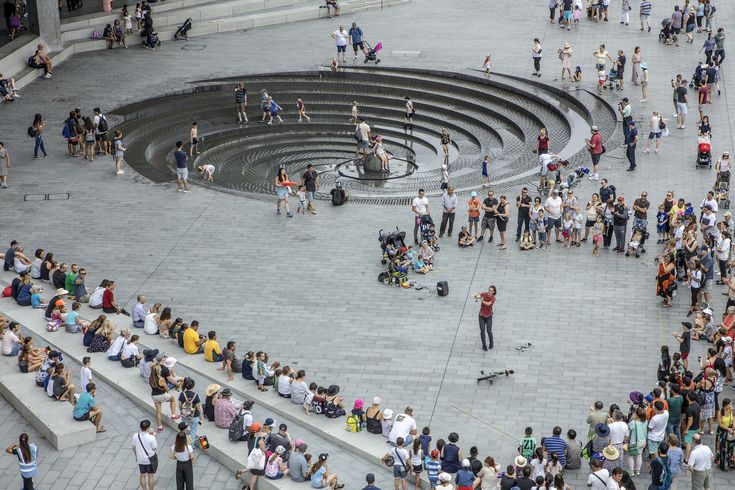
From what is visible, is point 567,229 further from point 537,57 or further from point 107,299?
point 537,57

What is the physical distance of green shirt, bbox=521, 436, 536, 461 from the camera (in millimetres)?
20078

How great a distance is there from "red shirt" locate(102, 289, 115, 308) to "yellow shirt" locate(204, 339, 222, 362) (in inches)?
136

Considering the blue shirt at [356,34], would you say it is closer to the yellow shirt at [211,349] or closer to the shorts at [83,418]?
the yellow shirt at [211,349]

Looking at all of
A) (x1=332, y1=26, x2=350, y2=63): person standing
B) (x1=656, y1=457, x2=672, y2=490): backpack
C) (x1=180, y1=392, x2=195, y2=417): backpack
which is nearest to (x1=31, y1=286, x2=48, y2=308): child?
(x1=180, y1=392, x2=195, y2=417): backpack

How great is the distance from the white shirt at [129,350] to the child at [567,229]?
11868mm

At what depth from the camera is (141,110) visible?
137ft

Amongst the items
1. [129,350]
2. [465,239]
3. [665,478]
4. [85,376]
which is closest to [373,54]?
[465,239]

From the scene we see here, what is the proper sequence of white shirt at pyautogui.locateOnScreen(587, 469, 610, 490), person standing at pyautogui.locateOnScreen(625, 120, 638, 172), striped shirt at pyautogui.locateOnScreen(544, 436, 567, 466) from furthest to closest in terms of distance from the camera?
person standing at pyautogui.locateOnScreen(625, 120, 638, 172) → striped shirt at pyautogui.locateOnScreen(544, 436, 567, 466) → white shirt at pyautogui.locateOnScreen(587, 469, 610, 490)

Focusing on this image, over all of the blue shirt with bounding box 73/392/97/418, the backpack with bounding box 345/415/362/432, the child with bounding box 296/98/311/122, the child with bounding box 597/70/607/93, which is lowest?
the backpack with bounding box 345/415/362/432

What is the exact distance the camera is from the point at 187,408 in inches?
843

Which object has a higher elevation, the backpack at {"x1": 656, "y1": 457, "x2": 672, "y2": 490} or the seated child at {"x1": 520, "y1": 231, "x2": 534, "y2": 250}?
the seated child at {"x1": 520, "y1": 231, "x2": 534, "y2": 250}

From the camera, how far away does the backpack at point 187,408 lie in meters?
21.4

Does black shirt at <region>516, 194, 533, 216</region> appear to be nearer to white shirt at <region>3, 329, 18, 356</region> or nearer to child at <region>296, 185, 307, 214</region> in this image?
child at <region>296, 185, 307, 214</region>

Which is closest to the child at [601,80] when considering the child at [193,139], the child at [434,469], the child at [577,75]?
the child at [577,75]
